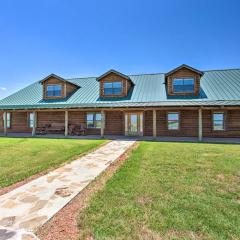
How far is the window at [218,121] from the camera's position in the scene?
54.0 ft

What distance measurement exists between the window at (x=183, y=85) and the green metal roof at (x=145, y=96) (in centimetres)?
81

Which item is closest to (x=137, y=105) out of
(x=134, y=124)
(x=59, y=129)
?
(x=134, y=124)

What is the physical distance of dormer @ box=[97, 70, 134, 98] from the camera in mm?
18578

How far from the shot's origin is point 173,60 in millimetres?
21547

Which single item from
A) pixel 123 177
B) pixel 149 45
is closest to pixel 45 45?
pixel 149 45

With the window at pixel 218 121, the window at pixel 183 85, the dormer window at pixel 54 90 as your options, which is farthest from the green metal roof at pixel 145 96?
the window at pixel 218 121

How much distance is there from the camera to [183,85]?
1745 cm

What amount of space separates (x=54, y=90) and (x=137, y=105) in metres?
9.20

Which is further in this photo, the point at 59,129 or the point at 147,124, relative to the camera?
the point at 59,129

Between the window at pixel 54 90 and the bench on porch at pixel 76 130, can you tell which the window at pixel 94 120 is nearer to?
the bench on porch at pixel 76 130

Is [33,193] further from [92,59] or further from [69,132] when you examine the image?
[92,59]

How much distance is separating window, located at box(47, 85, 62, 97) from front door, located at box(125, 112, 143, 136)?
23.7 feet

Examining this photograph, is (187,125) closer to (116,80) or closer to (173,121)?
(173,121)

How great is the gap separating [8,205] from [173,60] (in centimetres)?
2075
